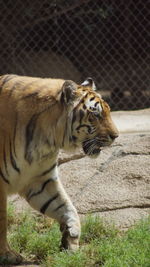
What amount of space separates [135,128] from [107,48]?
2389 millimetres

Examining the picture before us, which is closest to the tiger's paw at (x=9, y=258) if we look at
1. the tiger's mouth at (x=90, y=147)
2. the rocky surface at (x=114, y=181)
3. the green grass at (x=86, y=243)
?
the green grass at (x=86, y=243)

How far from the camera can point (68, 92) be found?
544cm

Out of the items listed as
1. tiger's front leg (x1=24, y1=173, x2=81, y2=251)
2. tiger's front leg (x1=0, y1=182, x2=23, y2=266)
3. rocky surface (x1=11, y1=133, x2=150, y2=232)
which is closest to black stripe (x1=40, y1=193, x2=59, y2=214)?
tiger's front leg (x1=24, y1=173, x2=81, y2=251)

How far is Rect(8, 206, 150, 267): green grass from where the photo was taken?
5.21 m

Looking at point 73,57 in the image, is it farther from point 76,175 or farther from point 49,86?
point 49,86

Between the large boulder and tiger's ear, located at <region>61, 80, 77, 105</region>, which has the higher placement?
tiger's ear, located at <region>61, 80, 77, 105</region>

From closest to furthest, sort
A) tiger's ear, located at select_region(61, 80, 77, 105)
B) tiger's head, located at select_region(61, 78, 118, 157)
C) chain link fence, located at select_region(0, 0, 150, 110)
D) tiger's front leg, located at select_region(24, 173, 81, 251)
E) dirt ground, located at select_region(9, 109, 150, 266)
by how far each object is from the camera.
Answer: tiger's ear, located at select_region(61, 80, 77, 105) → tiger's head, located at select_region(61, 78, 118, 157) → tiger's front leg, located at select_region(24, 173, 81, 251) → dirt ground, located at select_region(9, 109, 150, 266) → chain link fence, located at select_region(0, 0, 150, 110)

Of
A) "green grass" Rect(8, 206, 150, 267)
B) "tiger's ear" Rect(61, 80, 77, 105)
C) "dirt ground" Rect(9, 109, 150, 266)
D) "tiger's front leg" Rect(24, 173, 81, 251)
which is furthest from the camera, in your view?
"dirt ground" Rect(9, 109, 150, 266)

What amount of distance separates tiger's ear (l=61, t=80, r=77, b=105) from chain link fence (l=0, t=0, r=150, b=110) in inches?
159

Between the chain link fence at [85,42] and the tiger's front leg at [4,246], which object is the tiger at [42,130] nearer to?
the tiger's front leg at [4,246]

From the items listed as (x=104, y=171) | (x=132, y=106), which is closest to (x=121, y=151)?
(x=104, y=171)

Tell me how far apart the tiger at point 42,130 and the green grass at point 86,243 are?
0.15m

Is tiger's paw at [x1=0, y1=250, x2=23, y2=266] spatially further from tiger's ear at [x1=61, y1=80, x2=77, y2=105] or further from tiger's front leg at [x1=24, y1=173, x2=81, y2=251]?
tiger's ear at [x1=61, y1=80, x2=77, y2=105]

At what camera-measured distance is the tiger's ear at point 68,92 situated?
541 centimetres
